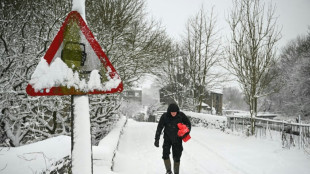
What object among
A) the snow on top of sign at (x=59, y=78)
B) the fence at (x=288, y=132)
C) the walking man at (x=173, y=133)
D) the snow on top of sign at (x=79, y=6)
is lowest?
the fence at (x=288, y=132)

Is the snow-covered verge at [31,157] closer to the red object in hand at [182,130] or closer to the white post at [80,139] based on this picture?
the white post at [80,139]

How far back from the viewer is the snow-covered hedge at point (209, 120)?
1284 centimetres

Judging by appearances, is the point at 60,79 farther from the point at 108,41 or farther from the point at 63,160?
the point at 108,41

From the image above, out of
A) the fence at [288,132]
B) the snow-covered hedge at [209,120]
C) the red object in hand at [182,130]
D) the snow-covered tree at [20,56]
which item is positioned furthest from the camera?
the snow-covered hedge at [209,120]

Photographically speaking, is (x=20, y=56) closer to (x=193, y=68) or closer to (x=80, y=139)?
(x=80, y=139)

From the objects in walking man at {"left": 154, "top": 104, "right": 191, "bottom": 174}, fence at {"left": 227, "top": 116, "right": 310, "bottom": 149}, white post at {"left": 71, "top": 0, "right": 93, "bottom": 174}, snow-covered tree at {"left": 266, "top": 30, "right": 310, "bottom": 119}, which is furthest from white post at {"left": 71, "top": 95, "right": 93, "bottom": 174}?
snow-covered tree at {"left": 266, "top": 30, "right": 310, "bottom": 119}

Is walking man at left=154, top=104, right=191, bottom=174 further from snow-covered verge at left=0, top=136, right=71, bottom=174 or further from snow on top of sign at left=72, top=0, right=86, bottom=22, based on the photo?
snow on top of sign at left=72, top=0, right=86, bottom=22

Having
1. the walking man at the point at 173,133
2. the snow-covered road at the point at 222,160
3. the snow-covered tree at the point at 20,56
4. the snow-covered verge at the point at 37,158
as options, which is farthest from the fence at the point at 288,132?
the snow-covered tree at the point at 20,56

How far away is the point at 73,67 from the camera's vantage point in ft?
6.25

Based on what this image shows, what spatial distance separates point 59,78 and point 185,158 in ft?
17.6

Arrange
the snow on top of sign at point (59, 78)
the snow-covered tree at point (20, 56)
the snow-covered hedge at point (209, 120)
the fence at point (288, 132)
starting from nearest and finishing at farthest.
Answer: the snow on top of sign at point (59, 78)
the snow-covered tree at point (20, 56)
the fence at point (288, 132)
the snow-covered hedge at point (209, 120)

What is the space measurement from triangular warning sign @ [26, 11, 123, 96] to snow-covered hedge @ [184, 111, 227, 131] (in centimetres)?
1177

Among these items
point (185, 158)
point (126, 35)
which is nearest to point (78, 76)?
point (185, 158)

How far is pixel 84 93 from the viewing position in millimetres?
1908
